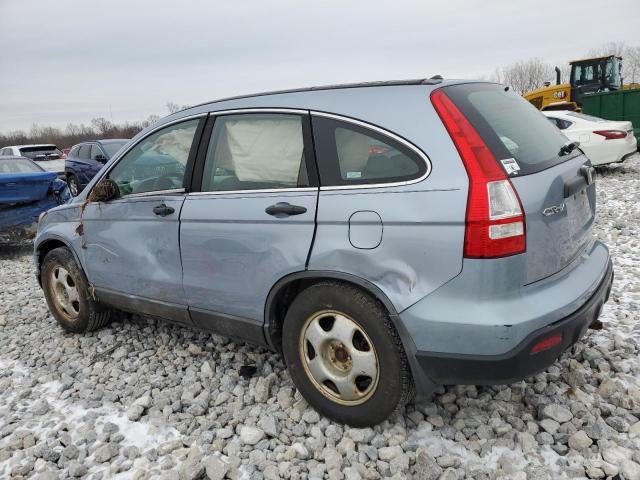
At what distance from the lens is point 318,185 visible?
8.21 feet

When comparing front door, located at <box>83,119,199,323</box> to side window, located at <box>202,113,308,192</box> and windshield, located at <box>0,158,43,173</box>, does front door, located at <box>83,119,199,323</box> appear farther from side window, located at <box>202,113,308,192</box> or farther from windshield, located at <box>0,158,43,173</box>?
windshield, located at <box>0,158,43,173</box>

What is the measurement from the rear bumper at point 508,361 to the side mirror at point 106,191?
242 cm

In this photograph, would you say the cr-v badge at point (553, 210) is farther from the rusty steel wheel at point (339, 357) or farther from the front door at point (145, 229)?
the front door at point (145, 229)

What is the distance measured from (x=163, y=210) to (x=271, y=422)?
4.73 feet

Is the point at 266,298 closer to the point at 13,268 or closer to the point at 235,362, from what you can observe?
the point at 235,362

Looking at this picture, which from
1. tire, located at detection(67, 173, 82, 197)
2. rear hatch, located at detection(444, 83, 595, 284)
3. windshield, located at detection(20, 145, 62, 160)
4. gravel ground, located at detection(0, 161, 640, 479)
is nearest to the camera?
rear hatch, located at detection(444, 83, 595, 284)

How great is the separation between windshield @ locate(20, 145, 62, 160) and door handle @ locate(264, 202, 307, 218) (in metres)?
17.1

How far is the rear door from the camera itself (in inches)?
101

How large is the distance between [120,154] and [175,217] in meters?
0.92

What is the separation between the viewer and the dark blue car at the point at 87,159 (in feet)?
39.8

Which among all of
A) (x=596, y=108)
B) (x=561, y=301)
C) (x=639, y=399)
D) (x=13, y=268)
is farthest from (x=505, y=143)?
(x=596, y=108)

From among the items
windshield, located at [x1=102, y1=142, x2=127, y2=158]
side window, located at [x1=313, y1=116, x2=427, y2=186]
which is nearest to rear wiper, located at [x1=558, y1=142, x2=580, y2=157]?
side window, located at [x1=313, y1=116, x2=427, y2=186]

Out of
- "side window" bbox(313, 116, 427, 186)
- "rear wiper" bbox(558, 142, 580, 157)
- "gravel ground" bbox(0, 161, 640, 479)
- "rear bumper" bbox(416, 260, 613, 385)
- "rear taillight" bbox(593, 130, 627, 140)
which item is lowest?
"gravel ground" bbox(0, 161, 640, 479)

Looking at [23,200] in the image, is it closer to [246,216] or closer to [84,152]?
[246,216]
